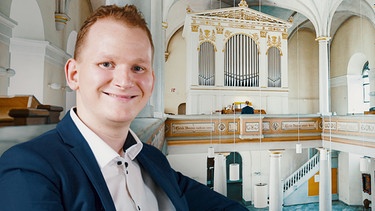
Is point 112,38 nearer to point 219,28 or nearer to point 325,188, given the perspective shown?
point 325,188

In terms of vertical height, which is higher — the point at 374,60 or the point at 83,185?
the point at 374,60

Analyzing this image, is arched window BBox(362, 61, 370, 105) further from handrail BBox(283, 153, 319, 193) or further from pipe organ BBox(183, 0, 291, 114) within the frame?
pipe organ BBox(183, 0, 291, 114)

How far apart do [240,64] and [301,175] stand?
20.5 feet

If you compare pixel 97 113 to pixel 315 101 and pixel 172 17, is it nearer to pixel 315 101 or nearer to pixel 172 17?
pixel 172 17

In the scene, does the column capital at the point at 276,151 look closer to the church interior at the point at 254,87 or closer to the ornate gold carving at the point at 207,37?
the church interior at the point at 254,87

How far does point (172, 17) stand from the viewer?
14477 millimetres

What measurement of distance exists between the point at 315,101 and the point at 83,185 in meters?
16.3

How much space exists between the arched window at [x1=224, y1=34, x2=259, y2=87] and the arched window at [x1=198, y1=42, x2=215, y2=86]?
64cm

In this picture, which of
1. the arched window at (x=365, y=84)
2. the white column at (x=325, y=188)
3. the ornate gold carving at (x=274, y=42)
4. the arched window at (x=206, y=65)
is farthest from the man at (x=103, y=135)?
the arched window at (x=365, y=84)

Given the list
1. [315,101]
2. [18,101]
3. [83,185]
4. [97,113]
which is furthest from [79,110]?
[315,101]

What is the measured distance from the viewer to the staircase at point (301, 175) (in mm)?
12908

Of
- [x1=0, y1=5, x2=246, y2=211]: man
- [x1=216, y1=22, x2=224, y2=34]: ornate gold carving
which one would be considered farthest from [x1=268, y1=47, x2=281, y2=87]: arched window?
[x1=0, y1=5, x2=246, y2=211]: man

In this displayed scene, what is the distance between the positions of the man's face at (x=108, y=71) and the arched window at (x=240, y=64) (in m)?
11.0

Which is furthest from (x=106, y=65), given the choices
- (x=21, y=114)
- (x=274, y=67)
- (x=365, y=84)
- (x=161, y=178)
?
(x=365, y=84)
